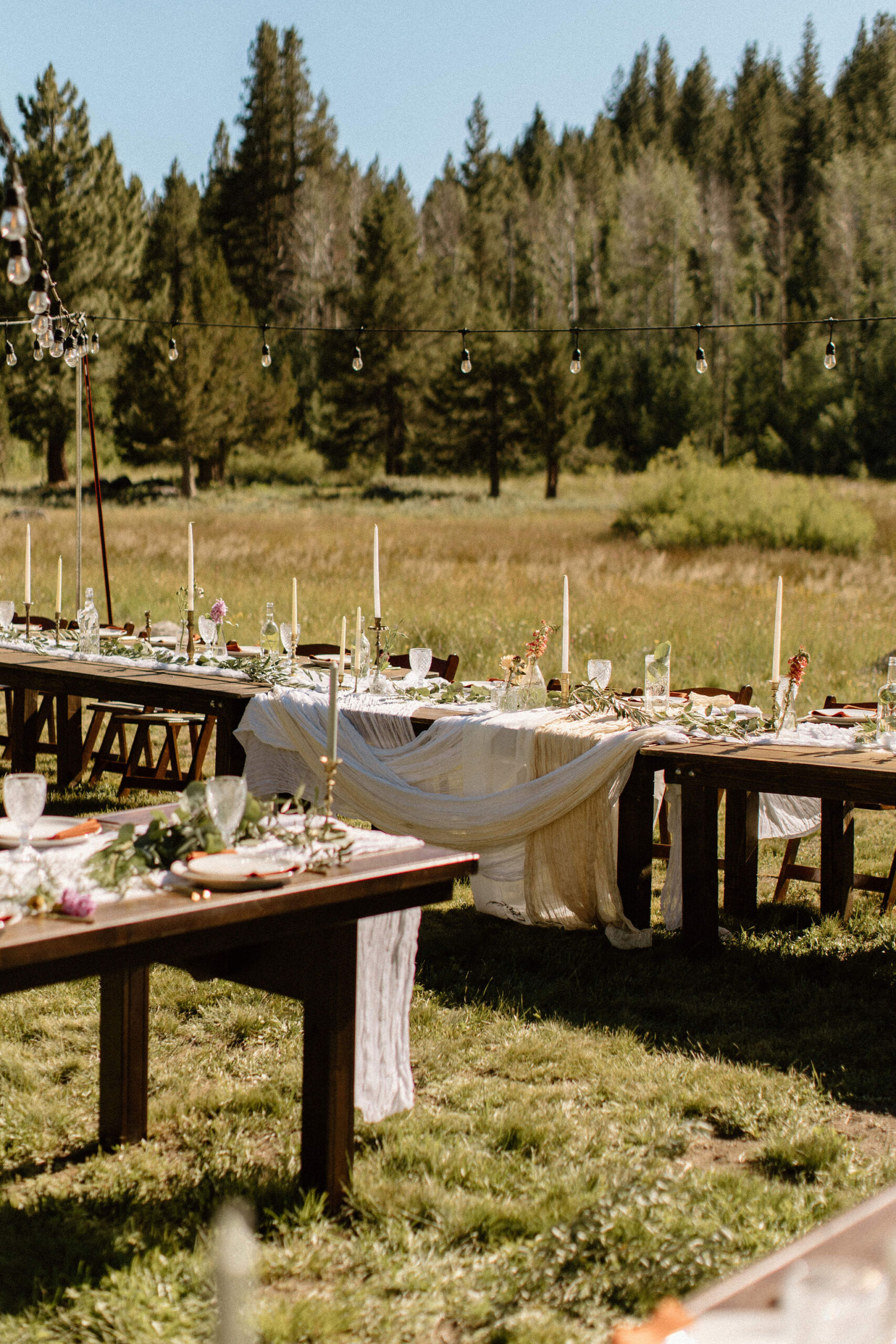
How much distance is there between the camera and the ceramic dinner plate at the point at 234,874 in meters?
2.74

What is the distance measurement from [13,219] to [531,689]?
3544 mm

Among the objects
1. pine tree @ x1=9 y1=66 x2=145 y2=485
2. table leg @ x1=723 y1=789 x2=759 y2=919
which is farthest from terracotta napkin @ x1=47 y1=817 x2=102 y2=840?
pine tree @ x1=9 y1=66 x2=145 y2=485

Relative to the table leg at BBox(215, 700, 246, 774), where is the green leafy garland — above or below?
above

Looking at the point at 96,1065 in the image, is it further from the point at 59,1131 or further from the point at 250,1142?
the point at 250,1142

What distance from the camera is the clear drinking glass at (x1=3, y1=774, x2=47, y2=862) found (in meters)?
2.81

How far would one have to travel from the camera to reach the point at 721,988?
4.87 meters

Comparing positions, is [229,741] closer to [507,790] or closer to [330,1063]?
[507,790]

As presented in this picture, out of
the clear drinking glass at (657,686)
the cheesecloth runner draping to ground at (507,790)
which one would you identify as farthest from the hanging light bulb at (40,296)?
the clear drinking glass at (657,686)

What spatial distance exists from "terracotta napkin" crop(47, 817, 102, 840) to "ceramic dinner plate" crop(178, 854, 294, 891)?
340 mm

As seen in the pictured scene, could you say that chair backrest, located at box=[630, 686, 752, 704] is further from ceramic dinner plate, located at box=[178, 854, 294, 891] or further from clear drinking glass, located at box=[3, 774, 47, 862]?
clear drinking glass, located at box=[3, 774, 47, 862]

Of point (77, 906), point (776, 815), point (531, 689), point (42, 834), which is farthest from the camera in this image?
point (776, 815)

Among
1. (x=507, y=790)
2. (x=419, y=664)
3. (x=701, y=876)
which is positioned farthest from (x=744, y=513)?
(x=701, y=876)

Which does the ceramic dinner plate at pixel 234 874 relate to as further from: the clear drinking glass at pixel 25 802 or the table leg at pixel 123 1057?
the table leg at pixel 123 1057

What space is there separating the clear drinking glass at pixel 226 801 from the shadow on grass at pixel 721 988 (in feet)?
6.36
